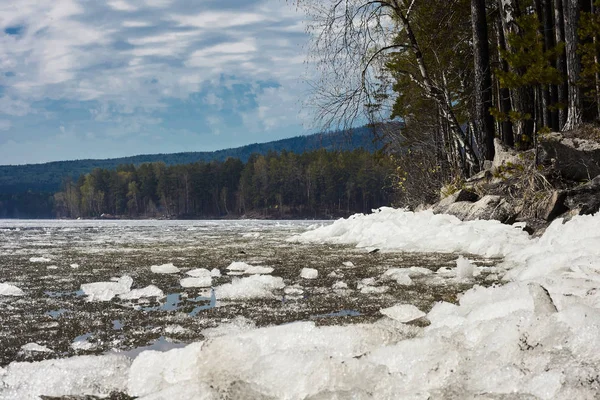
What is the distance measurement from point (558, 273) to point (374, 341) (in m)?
2.14

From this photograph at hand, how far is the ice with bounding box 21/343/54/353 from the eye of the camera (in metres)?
2.16

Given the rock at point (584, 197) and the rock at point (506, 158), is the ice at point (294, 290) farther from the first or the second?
the rock at point (506, 158)

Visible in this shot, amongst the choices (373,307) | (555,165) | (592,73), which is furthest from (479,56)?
(373,307)

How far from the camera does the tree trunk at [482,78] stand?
1134cm

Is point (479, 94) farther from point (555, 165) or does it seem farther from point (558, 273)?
point (558, 273)

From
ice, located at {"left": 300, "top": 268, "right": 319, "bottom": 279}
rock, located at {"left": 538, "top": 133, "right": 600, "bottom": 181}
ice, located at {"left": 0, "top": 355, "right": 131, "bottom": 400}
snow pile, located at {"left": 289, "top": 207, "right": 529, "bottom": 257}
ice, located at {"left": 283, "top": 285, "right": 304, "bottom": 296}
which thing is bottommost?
snow pile, located at {"left": 289, "top": 207, "right": 529, "bottom": 257}

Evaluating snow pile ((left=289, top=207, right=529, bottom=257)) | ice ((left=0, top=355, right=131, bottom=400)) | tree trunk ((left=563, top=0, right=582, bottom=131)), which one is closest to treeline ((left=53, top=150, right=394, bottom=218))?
tree trunk ((left=563, top=0, right=582, bottom=131))

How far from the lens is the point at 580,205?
6590 mm

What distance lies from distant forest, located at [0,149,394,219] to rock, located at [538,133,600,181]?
80374 mm

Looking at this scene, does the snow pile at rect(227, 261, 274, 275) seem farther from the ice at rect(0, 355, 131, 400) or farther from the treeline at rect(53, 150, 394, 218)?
the treeline at rect(53, 150, 394, 218)

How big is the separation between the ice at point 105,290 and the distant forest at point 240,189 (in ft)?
281

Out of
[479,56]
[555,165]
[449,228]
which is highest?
[479,56]

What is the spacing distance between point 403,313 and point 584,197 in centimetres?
517

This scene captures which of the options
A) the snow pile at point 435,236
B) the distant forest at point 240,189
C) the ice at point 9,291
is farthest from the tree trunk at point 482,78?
the distant forest at point 240,189
